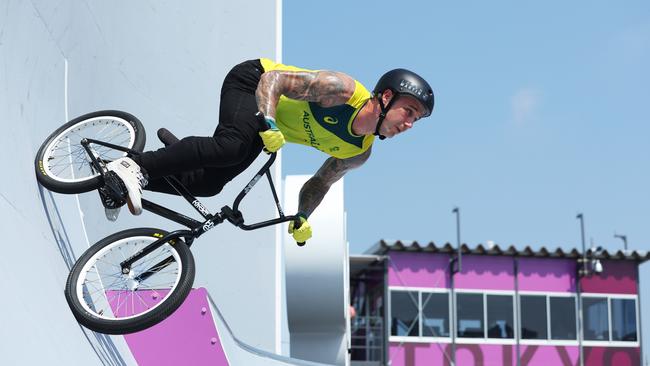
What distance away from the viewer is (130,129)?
665 cm

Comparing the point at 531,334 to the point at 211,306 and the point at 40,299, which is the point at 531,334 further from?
the point at 40,299

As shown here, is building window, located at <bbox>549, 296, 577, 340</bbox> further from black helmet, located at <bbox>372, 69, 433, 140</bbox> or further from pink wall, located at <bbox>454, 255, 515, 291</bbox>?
black helmet, located at <bbox>372, 69, 433, 140</bbox>

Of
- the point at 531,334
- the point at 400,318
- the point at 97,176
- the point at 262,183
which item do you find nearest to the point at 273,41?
the point at 262,183

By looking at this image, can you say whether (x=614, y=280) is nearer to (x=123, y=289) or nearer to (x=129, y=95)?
(x=129, y=95)

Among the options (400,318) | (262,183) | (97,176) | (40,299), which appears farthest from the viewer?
(400,318)

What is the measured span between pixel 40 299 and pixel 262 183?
15.8ft

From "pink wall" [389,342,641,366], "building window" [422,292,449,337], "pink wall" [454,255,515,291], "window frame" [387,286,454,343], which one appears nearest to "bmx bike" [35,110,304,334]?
"window frame" [387,286,454,343]

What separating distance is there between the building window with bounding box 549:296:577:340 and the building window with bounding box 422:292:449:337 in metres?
3.99

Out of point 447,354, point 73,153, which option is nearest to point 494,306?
point 447,354

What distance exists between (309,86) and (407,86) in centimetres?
61

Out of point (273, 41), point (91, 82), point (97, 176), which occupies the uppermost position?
point (273, 41)

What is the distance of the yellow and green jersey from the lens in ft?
18.7

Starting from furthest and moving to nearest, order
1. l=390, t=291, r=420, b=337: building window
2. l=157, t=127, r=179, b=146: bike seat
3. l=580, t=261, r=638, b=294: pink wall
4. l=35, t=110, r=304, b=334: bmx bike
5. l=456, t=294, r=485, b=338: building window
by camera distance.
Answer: l=580, t=261, r=638, b=294: pink wall, l=456, t=294, r=485, b=338: building window, l=390, t=291, r=420, b=337: building window, l=157, t=127, r=179, b=146: bike seat, l=35, t=110, r=304, b=334: bmx bike

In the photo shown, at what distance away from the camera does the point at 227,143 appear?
18.0 feet
